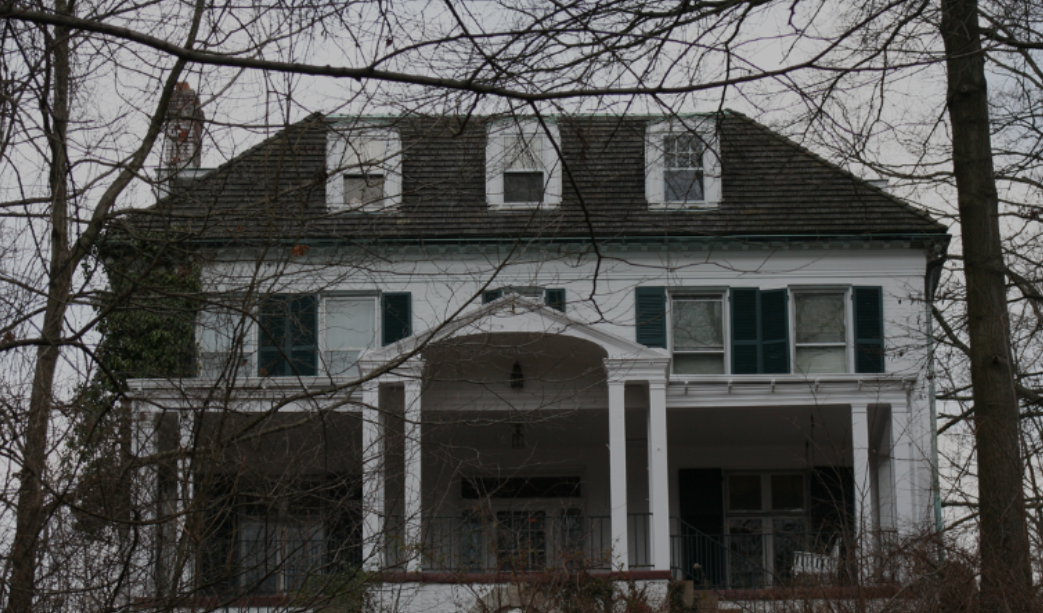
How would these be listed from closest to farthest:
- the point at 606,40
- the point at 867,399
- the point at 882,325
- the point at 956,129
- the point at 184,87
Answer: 1. the point at 606,40
2. the point at 184,87
3. the point at 956,129
4. the point at 867,399
5. the point at 882,325

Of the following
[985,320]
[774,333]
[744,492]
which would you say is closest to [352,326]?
[774,333]

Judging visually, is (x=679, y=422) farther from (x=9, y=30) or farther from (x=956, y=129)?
(x=9, y=30)

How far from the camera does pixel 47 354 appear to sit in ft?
24.2

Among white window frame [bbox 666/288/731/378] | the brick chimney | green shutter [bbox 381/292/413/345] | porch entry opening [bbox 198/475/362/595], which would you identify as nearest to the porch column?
white window frame [bbox 666/288/731/378]

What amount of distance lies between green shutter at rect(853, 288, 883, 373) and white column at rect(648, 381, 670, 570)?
11.6ft

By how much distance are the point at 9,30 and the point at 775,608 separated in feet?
21.1

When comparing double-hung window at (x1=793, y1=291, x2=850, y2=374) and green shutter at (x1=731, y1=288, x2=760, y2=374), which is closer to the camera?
green shutter at (x1=731, y1=288, x2=760, y2=374)

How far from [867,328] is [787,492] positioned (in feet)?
10.6

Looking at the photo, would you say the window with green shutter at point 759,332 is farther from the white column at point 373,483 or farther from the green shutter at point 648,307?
the white column at point 373,483

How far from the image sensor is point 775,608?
8773mm

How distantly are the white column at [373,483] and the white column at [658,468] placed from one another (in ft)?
12.5

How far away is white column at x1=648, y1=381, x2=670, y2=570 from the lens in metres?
15.8

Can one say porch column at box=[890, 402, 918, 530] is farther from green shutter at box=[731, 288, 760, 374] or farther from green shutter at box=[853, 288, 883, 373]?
green shutter at box=[731, 288, 760, 374]

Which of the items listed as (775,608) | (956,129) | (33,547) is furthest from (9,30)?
(956,129)
